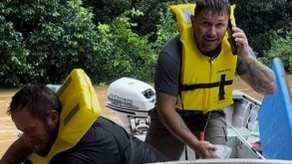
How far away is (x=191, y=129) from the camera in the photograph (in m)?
3.02

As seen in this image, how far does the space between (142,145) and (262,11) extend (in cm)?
1497

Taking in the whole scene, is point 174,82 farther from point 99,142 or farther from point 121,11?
point 121,11

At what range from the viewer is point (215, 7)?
2.65 meters

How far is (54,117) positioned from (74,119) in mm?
57

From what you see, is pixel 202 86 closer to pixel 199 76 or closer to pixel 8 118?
pixel 199 76

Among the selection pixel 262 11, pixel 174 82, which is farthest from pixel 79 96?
pixel 262 11

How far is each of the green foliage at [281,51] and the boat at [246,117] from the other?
34.7ft

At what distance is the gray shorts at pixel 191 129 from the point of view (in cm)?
302

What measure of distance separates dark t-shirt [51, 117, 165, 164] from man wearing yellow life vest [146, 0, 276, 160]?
411mm

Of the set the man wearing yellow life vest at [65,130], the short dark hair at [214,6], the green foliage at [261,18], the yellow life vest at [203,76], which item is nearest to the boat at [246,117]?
the yellow life vest at [203,76]

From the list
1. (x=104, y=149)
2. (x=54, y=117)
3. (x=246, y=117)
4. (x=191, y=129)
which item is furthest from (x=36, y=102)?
(x=246, y=117)

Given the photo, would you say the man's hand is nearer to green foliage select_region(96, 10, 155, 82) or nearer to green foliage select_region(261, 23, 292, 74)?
green foliage select_region(96, 10, 155, 82)

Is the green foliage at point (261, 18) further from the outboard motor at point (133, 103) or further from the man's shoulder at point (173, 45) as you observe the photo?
the man's shoulder at point (173, 45)

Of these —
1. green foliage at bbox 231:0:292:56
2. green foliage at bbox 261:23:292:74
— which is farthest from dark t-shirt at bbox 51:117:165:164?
green foliage at bbox 231:0:292:56
